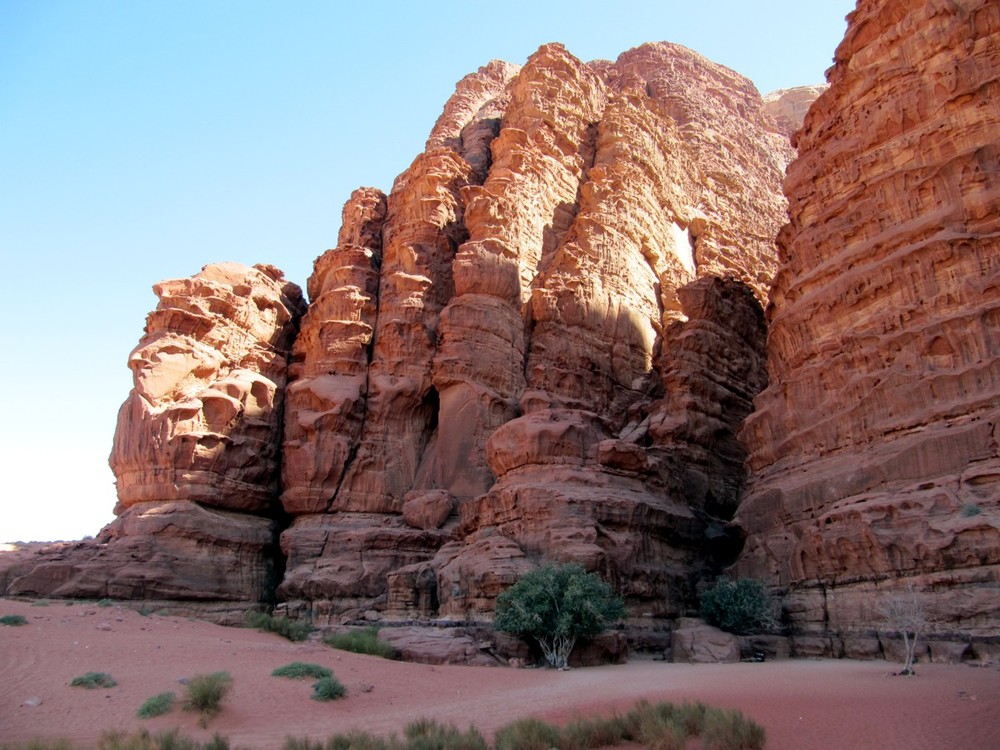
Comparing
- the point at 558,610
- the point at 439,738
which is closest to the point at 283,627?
the point at 558,610

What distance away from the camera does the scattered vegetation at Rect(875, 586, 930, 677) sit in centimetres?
1577

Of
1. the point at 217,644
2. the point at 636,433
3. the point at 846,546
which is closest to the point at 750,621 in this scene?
the point at 846,546

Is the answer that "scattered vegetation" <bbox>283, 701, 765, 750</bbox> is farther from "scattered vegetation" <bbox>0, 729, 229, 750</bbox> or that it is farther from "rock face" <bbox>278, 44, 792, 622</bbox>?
"rock face" <bbox>278, 44, 792, 622</bbox>

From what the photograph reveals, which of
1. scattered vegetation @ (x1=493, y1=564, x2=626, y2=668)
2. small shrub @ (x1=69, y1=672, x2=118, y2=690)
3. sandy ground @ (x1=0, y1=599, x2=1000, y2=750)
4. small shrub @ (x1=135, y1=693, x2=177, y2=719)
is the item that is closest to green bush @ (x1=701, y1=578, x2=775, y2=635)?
sandy ground @ (x1=0, y1=599, x2=1000, y2=750)

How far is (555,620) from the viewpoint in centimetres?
1955

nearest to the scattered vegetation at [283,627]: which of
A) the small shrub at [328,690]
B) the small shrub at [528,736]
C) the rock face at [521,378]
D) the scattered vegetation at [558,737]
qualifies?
the rock face at [521,378]

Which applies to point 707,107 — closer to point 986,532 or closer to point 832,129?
point 832,129

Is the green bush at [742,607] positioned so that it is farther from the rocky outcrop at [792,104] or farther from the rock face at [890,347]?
the rocky outcrop at [792,104]

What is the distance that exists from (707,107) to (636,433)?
46434mm

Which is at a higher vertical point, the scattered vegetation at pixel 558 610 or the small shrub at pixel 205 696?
the scattered vegetation at pixel 558 610

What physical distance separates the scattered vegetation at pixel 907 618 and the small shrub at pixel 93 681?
1503 centimetres

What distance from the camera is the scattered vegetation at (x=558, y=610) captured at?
63.7 ft

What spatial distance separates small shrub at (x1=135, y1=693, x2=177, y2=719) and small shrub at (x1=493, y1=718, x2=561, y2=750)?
18.6 ft

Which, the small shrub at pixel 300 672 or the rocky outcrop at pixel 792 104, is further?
the rocky outcrop at pixel 792 104
